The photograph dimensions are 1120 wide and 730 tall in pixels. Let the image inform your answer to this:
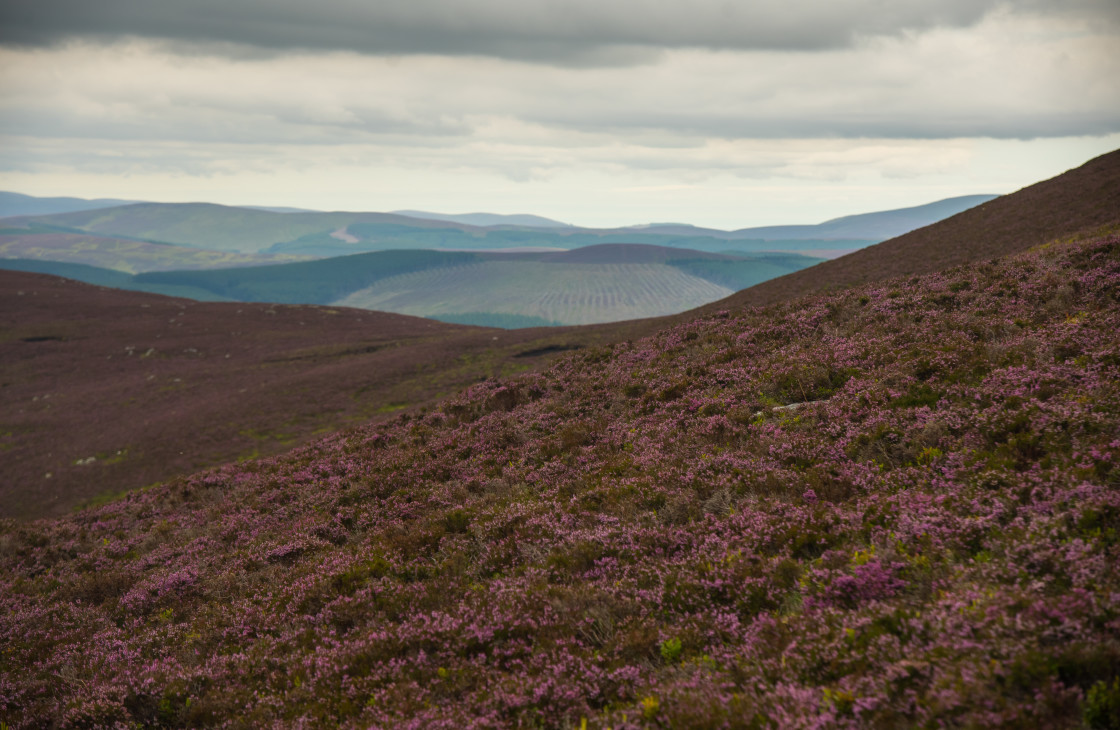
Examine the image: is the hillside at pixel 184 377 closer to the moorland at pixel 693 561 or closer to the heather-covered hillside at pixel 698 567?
the moorland at pixel 693 561

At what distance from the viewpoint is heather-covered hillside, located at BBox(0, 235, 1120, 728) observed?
5629 mm

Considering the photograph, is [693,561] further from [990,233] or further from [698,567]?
[990,233]

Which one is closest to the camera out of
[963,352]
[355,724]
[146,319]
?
[355,724]

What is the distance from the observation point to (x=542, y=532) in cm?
1119

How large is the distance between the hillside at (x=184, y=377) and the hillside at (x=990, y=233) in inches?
1055

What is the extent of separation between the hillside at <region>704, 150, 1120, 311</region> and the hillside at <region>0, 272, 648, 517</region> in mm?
26792

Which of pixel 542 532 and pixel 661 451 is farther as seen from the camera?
pixel 661 451

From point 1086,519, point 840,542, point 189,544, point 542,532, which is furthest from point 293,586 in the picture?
point 1086,519

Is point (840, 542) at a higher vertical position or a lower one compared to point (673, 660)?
higher

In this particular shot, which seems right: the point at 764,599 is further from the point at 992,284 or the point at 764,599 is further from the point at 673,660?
the point at 992,284

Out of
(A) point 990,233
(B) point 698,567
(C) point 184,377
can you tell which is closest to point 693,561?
(B) point 698,567

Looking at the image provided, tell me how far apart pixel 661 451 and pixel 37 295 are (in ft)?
457

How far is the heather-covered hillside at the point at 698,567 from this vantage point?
5629mm

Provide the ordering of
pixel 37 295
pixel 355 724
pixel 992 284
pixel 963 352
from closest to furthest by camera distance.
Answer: pixel 355 724 → pixel 963 352 → pixel 992 284 → pixel 37 295
